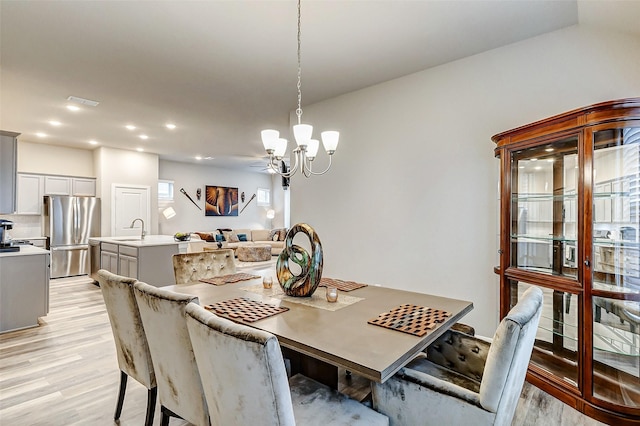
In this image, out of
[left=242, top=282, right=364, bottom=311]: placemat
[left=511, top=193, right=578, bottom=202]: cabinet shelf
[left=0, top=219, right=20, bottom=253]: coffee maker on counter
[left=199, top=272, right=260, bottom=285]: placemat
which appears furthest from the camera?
[left=0, top=219, right=20, bottom=253]: coffee maker on counter

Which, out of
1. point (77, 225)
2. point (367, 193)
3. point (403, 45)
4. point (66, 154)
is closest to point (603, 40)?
point (403, 45)

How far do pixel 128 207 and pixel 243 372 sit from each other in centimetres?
721

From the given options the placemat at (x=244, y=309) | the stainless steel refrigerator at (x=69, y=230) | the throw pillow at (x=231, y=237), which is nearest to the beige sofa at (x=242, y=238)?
the throw pillow at (x=231, y=237)

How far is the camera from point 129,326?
1.74 m

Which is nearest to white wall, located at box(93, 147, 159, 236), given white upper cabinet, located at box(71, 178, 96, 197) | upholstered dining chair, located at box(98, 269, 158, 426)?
white upper cabinet, located at box(71, 178, 96, 197)

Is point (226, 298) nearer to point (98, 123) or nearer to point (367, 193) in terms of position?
point (367, 193)

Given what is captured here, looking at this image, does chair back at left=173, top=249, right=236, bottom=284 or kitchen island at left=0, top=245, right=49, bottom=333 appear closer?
chair back at left=173, top=249, right=236, bottom=284

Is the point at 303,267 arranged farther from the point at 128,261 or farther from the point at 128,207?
the point at 128,207

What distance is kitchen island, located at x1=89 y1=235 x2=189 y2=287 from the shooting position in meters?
4.45

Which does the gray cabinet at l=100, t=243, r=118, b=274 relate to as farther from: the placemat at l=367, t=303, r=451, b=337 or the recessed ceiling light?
the placemat at l=367, t=303, r=451, b=337

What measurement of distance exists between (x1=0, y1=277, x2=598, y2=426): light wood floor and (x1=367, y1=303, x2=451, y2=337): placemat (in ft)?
3.02

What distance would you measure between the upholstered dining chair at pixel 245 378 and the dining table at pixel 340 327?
0.24 m

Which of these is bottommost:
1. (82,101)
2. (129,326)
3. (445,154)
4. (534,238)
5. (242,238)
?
(242,238)

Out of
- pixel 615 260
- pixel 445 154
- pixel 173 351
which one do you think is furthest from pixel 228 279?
pixel 615 260
